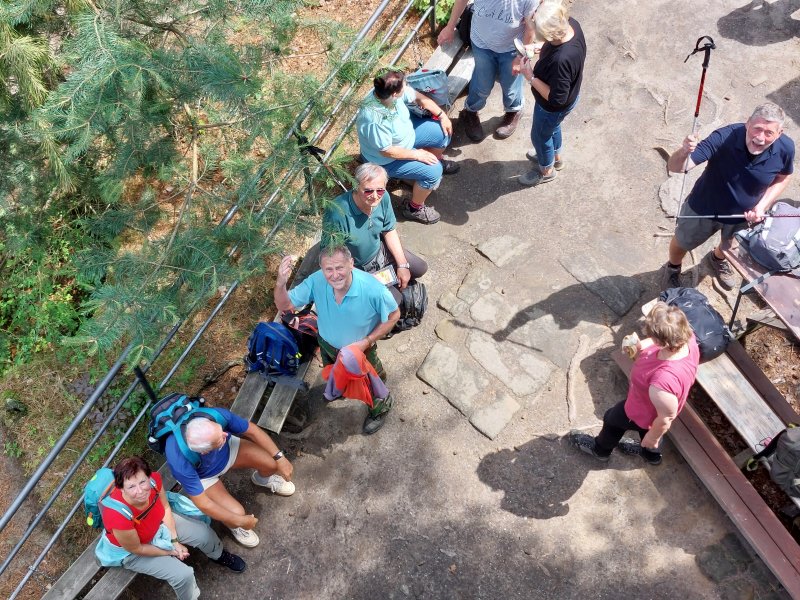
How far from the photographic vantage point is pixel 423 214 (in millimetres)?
5719

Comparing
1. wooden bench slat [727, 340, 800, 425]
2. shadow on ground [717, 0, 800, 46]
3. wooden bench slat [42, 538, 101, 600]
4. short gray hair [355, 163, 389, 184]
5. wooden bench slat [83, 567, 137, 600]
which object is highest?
short gray hair [355, 163, 389, 184]

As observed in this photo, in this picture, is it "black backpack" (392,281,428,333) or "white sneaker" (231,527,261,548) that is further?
"black backpack" (392,281,428,333)

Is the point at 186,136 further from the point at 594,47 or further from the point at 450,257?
the point at 594,47

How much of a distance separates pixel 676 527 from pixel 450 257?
2646 millimetres

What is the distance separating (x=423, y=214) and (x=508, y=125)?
1326 mm

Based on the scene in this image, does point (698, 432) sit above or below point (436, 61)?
below

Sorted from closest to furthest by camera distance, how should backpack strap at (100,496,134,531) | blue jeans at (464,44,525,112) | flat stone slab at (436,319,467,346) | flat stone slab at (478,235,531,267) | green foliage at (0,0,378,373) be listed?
green foliage at (0,0,378,373)
backpack strap at (100,496,134,531)
flat stone slab at (436,319,467,346)
flat stone slab at (478,235,531,267)
blue jeans at (464,44,525,112)

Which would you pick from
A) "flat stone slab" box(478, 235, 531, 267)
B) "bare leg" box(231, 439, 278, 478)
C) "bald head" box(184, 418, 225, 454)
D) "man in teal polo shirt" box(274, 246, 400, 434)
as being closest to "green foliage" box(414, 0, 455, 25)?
"flat stone slab" box(478, 235, 531, 267)

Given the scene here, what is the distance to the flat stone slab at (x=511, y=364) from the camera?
16.0ft

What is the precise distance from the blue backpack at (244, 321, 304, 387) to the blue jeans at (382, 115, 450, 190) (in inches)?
63.2

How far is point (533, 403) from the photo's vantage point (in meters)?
4.82

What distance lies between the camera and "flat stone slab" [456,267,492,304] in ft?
17.5

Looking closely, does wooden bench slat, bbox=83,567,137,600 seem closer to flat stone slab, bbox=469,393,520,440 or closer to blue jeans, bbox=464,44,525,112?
flat stone slab, bbox=469,393,520,440

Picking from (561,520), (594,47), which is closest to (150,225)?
(561,520)
